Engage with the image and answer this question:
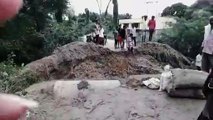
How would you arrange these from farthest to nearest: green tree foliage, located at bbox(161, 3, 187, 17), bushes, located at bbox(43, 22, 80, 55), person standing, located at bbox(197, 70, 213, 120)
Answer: green tree foliage, located at bbox(161, 3, 187, 17), bushes, located at bbox(43, 22, 80, 55), person standing, located at bbox(197, 70, 213, 120)

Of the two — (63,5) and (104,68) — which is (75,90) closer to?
(104,68)

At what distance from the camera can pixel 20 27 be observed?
14.7 m

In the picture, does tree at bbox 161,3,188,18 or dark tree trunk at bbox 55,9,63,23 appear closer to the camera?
dark tree trunk at bbox 55,9,63,23

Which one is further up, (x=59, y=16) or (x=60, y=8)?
(x=60, y=8)

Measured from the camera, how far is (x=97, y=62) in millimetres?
10648

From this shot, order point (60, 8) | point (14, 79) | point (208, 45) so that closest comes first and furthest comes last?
point (208, 45), point (14, 79), point (60, 8)

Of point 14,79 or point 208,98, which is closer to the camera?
point 208,98

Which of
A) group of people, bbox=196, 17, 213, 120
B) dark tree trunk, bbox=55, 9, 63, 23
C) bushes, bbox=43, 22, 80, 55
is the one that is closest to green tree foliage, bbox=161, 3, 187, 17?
dark tree trunk, bbox=55, 9, 63, 23

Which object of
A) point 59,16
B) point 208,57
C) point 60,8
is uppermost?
point 60,8

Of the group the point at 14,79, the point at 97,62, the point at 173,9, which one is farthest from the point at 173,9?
the point at 14,79

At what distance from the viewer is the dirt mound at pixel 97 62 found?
32.0 ft

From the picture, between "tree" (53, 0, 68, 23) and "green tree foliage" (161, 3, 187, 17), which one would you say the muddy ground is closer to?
"tree" (53, 0, 68, 23)

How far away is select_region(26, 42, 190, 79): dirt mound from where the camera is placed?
9.76 meters

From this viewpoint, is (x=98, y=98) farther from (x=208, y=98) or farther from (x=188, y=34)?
(x=188, y=34)
